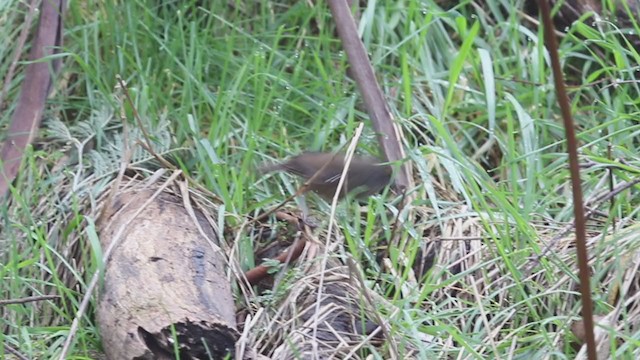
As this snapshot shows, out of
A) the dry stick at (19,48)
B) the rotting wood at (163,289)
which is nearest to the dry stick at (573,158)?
the rotting wood at (163,289)

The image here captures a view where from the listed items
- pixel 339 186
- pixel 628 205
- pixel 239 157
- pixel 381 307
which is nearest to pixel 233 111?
pixel 239 157

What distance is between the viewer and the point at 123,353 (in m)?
2.68

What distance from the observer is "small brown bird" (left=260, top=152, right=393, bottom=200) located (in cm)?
321

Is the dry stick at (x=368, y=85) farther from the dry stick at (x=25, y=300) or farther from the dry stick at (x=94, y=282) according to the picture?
the dry stick at (x=25, y=300)

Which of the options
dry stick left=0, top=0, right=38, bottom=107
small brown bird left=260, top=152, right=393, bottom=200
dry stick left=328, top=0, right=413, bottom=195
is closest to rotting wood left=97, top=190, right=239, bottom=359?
small brown bird left=260, top=152, right=393, bottom=200

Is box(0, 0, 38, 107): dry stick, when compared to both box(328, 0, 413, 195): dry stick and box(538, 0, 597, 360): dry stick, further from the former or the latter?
box(538, 0, 597, 360): dry stick

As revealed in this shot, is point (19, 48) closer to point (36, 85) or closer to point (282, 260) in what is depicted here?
point (36, 85)

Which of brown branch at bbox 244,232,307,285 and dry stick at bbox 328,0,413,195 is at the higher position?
dry stick at bbox 328,0,413,195

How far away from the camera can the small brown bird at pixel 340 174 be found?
3.21 metres

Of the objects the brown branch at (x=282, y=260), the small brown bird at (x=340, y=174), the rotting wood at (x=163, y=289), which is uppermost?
the small brown bird at (x=340, y=174)

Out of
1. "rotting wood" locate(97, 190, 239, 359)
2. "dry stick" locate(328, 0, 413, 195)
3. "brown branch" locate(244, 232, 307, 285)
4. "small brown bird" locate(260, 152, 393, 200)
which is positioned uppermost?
"dry stick" locate(328, 0, 413, 195)

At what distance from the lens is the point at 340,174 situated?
3205mm

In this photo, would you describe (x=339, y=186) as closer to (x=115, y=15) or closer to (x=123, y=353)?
(x=123, y=353)

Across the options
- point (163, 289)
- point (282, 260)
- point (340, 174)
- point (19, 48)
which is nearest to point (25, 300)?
point (163, 289)
